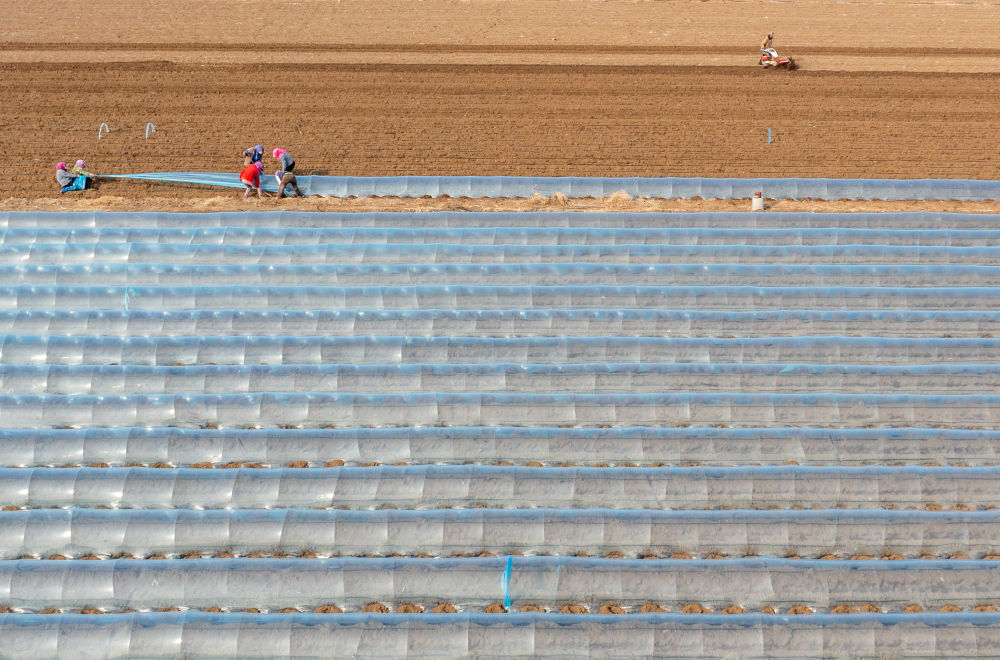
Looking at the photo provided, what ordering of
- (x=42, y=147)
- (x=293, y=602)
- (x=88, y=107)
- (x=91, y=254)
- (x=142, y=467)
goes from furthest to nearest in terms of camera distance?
(x=88, y=107) < (x=42, y=147) < (x=91, y=254) < (x=142, y=467) < (x=293, y=602)

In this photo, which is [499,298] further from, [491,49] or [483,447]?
[491,49]

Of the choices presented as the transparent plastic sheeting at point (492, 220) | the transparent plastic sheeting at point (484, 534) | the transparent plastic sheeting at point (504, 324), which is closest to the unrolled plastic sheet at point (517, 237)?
the transparent plastic sheeting at point (492, 220)

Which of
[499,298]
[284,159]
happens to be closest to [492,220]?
[499,298]

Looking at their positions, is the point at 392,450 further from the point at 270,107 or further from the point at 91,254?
the point at 270,107

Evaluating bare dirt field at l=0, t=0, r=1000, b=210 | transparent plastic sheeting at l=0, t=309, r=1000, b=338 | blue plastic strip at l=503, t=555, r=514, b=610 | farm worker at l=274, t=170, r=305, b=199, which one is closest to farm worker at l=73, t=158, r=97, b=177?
bare dirt field at l=0, t=0, r=1000, b=210

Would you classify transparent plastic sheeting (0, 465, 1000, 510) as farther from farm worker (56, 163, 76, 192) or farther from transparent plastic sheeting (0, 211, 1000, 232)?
farm worker (56, 163, 76, 192)

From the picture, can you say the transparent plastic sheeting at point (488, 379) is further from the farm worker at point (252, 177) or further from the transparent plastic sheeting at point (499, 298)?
the farm worker at point (252, 177)

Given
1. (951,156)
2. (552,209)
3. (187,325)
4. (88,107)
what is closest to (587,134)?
(552,209)
